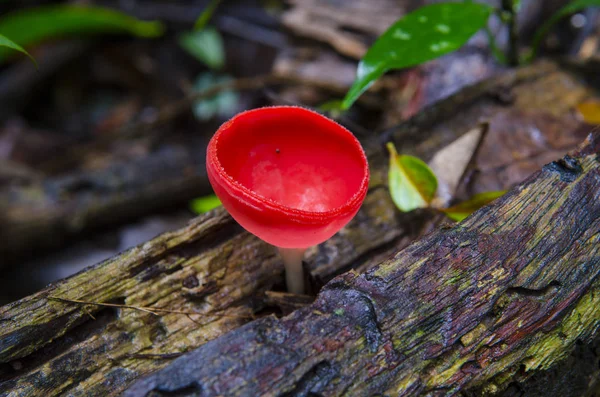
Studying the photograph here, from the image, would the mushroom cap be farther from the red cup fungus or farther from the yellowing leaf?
the yellowing leaf

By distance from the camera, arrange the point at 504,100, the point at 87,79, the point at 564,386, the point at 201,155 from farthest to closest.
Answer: the point at 87,79, the point at 201,155, the point at 504,100, the point at 564,386

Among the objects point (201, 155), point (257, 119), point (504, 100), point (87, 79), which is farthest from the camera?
point (87, 79)

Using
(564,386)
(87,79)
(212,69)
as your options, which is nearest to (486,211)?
(564,386)

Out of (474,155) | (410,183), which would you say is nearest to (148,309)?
(410,183)

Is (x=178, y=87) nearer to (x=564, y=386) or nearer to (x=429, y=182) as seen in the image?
(x=429, y=182)

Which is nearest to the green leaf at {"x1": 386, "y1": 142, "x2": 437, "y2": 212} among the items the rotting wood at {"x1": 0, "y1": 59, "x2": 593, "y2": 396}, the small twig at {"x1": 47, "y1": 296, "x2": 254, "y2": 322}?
the rotting wood at {"x1": 0, "y1": 59, "x2": 593, "y2": 396}

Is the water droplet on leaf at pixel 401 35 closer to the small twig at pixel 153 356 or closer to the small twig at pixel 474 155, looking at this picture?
the small twig at pixel 474 155

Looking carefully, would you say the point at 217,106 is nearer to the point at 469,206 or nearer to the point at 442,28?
the point at 442,28
